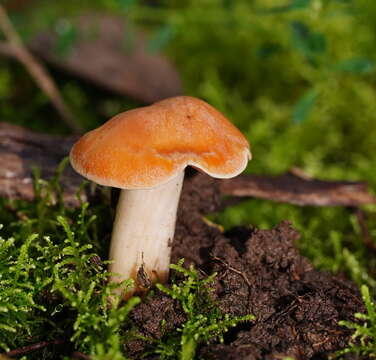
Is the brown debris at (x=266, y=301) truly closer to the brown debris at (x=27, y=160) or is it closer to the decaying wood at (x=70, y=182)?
the decaying wood at (x=70, y=182)

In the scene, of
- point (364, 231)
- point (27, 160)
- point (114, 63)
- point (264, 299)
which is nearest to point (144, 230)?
point (264, 299)

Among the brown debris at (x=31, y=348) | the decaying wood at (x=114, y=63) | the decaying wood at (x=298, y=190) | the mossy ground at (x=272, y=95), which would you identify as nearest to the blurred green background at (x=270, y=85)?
the mossy ground at (x=272, y=95)

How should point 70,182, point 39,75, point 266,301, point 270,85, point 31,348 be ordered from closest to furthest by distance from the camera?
point 31,348 → point 266,301 → point 70,182 → point 39,75 → point 270,85

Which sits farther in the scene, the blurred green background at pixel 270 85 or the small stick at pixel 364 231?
the blurred green background at pixel 270 85

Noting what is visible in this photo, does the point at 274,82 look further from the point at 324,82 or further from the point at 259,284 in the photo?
the point at 259,284

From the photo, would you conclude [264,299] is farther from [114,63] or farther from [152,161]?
[114,63]

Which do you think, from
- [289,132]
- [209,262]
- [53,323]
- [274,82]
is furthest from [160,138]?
[274,82]

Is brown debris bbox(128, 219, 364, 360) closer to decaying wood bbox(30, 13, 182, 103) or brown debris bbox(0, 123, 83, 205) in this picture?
brown debris bbox(0, 123, 83, 205)
